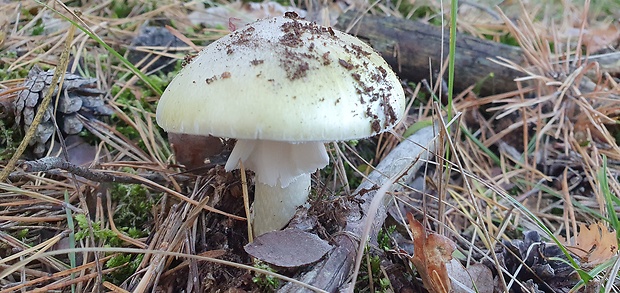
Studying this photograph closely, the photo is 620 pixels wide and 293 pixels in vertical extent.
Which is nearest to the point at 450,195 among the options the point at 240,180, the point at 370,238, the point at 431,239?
the point at 370,238

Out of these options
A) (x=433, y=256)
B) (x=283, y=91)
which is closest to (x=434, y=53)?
(x=433, y=256)

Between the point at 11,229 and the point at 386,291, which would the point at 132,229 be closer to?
the point at 11,229

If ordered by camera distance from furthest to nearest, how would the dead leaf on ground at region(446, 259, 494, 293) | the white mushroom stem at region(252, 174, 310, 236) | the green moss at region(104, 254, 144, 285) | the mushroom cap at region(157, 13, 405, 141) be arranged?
the white mushroom stem at region(252, 174, 310, 236)
the green moss at region(104, 254, 144, 285)
the dead leaf on ground at region(446, 259, 494, 293)
the mushroom cap at region(157, 13, 405, 141)

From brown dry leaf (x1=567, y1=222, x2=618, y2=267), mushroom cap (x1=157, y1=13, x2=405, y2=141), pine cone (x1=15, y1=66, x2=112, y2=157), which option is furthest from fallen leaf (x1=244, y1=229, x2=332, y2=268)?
pine cone (x1=15, y1=66, x2=112, y2=157)

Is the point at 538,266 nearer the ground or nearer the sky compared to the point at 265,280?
nearer the sky

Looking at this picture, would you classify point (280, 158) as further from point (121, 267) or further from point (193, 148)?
point (121, 267)

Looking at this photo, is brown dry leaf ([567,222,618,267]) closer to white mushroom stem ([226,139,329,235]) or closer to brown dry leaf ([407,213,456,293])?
brown dry leaf ([407,213,456,293])

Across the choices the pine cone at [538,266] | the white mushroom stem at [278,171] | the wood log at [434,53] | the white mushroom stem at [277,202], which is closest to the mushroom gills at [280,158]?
the white mushroom stem at [278,171]

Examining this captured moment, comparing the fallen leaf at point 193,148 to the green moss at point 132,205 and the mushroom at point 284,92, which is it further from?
the mushroom at point 284,92
